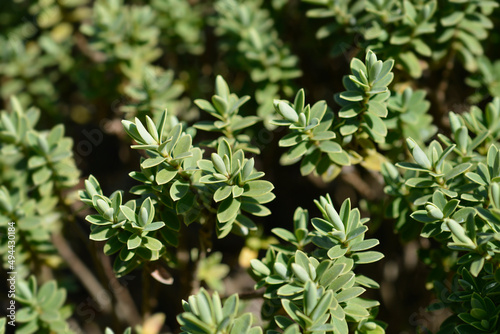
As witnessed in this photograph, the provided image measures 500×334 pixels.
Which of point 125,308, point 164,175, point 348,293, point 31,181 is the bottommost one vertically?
point 125,308

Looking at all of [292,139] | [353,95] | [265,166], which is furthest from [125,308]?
[353,95]

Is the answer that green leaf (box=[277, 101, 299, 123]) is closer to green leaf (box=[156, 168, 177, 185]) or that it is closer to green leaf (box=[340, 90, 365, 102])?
green leaf (box=[340, 90, 365, 102])

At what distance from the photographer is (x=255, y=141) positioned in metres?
2.15

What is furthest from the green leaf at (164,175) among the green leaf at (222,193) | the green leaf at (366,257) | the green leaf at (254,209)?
the green leaf at (366,257)

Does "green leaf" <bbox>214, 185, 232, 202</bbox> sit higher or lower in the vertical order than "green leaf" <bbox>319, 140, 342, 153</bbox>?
lower

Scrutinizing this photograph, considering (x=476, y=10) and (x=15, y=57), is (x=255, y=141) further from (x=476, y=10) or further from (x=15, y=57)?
A: (x=15, y=57)

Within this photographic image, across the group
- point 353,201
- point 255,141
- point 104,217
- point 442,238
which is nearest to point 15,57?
point 255,141

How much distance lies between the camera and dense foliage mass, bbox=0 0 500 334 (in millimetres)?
1344

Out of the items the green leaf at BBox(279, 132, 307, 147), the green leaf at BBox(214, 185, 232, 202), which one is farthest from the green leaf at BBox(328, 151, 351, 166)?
the green leaf at BBox(214, 185, 232, 202)

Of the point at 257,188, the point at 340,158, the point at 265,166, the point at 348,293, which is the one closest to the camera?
the point at 348,293

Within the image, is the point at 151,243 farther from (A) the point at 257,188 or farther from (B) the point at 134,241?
(A) the point at 257,188

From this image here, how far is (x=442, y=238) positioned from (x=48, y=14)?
235cm

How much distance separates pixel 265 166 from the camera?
7.97 feet

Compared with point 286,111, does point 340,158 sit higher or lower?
lower
